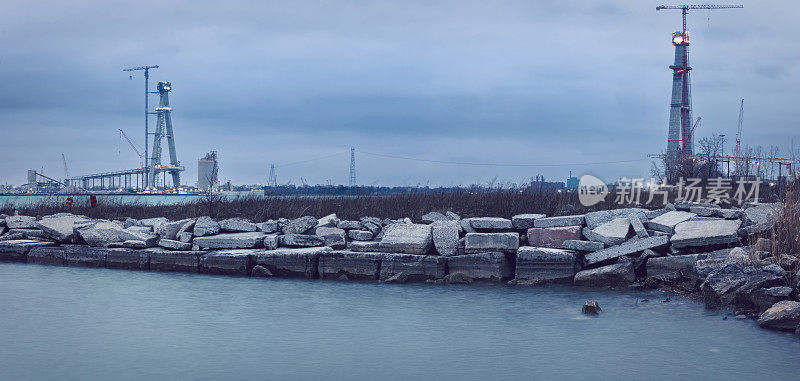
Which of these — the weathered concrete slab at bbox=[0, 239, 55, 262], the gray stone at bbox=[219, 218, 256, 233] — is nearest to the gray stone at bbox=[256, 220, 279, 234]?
the gray stone at bbox=[219, 218, 256, 233]

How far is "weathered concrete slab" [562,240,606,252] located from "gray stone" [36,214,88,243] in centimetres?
1033

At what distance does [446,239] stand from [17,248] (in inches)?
378

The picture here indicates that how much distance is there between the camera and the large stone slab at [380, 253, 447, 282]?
37.9 feet

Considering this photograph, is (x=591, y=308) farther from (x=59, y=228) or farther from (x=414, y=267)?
(x=59, y=228)

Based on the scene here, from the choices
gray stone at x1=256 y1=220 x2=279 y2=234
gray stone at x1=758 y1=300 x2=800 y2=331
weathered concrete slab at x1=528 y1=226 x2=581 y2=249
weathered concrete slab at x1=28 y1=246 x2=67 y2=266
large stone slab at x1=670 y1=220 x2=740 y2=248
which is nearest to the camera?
gray stone at x1=758 y1=300 x2=800 y2=331

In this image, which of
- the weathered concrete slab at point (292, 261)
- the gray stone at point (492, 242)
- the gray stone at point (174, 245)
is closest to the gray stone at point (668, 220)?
the gray stone at point (492, 242)

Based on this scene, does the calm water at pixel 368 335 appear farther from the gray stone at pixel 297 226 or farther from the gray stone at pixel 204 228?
the gray stone at pixel 204 228

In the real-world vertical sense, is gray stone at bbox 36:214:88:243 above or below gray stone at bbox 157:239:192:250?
above

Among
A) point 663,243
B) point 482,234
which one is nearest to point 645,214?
point 663,243

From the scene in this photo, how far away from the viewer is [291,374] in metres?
6.73

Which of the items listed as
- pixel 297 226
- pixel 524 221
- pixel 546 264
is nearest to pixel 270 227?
pixel 297 226

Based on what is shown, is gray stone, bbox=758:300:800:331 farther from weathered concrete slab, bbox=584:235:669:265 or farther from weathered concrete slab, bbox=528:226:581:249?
weathered concrete slab, bbox=528:226:581:249

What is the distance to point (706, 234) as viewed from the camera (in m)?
10.7

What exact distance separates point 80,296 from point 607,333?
7.97 meters
